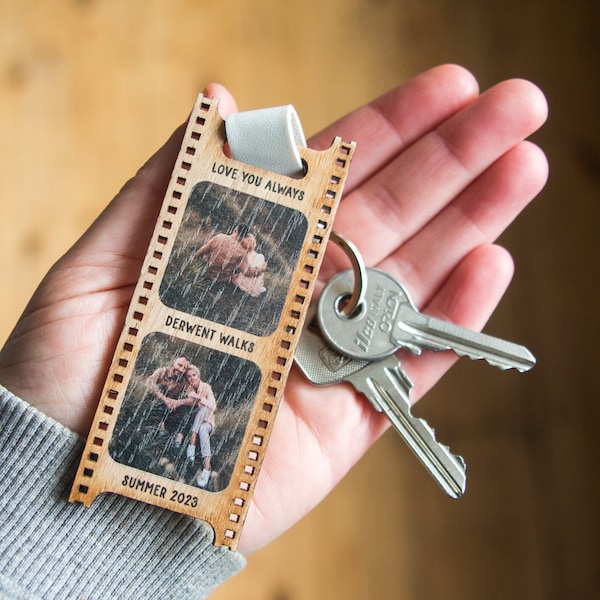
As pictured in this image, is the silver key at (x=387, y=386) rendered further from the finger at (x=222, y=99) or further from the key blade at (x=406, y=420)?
the finger at (x=222, y=99)

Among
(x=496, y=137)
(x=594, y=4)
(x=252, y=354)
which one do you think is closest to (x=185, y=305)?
(x=252, y=354)

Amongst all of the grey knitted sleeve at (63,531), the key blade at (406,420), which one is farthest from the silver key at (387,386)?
the grey knitted sleeve at (63,531)

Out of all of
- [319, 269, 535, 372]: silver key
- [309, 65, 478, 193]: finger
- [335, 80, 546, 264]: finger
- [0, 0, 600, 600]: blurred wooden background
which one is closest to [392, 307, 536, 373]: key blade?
[319, 269, 535, 372]: silver key

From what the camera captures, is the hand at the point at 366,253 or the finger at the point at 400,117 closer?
the hand at the point at 366,253

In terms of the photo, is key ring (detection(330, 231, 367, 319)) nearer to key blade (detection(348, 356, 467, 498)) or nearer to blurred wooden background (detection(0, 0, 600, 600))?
key blade (detection(348, 356, 467, 498))

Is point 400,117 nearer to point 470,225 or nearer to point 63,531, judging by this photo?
point 470,225

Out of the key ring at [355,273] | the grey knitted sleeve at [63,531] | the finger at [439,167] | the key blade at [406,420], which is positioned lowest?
the grey knitted sleeve at [63,531]
